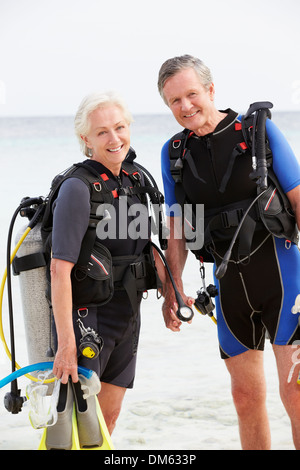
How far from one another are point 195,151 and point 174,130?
94.3 feet

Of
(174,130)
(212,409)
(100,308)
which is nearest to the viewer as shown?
(100,308)

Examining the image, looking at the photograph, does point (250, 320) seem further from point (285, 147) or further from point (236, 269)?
point (285, 147)

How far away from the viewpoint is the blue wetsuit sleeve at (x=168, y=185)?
3.00 m

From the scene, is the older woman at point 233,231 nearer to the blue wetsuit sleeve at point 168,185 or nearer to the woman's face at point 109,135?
the blue wetsuit sleeve at point 168,185

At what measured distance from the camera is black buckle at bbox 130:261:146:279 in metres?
2.65

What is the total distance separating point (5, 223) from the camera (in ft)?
38.4

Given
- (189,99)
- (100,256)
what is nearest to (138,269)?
(100,256)

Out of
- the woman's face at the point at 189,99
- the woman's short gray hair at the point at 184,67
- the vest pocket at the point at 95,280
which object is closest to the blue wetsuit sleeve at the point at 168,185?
the woman's face at the point at 189,99

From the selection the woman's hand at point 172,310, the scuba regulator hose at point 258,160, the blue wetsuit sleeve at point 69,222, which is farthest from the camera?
the woman's hand at point 172,310

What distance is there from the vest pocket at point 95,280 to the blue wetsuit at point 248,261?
1.88 feet

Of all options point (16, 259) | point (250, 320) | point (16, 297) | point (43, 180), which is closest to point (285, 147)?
point (250, 320)

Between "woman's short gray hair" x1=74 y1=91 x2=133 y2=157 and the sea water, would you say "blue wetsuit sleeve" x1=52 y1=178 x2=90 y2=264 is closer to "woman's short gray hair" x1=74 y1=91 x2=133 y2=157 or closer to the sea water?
"woman's short gray hair" x1=74 y1=91 x2=133 y2=157

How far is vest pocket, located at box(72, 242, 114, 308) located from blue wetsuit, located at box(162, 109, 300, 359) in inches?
22.5

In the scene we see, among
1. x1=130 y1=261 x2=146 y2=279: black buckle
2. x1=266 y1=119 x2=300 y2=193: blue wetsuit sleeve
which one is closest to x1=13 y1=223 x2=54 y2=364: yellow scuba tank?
x1=130 y1=261 x2=146 y2=279: black buckle
